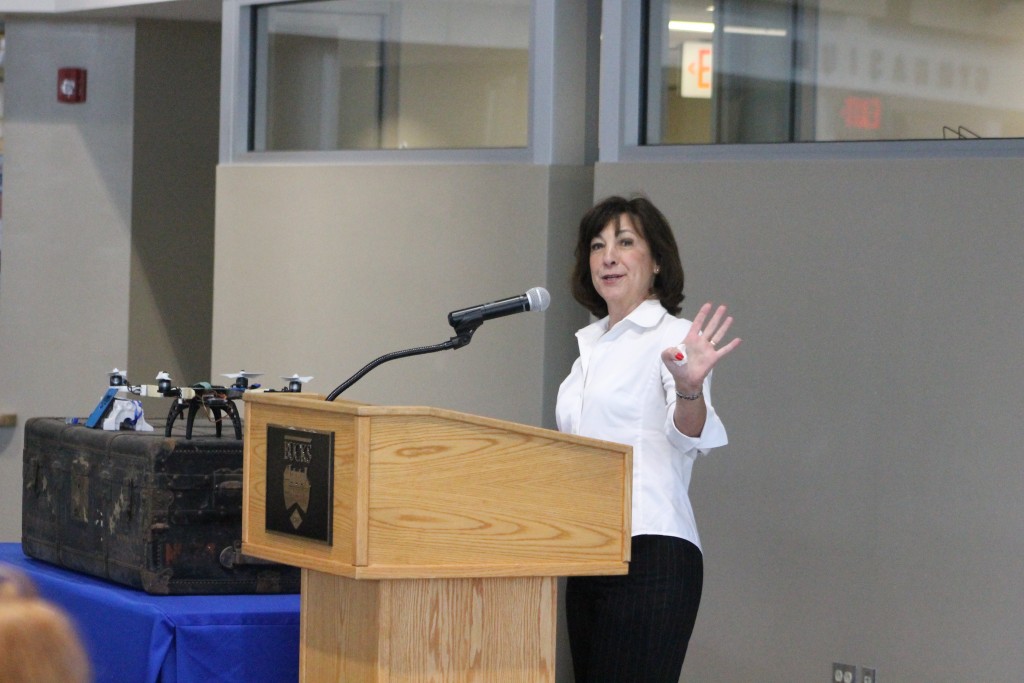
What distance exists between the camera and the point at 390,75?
531 centimetres

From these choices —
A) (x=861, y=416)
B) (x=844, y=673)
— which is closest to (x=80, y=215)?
(x=861, y=416)

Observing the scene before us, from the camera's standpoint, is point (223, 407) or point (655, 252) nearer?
point (655, 252)

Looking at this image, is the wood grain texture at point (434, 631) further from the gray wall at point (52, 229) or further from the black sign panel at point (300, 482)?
the gray wall at point (52, 229)

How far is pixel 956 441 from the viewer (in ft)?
12.3

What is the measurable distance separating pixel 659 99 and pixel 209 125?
9.90 ft

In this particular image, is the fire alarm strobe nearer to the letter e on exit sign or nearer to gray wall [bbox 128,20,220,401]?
gray wall [bbox 128,20,220,401]

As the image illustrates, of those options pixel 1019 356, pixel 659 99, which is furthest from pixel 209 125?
pixel 1019 356

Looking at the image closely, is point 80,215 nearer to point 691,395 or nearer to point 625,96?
point 625,96

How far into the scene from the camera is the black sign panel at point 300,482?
2340 mm

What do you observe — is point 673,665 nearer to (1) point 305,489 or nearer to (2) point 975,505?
(1) point 305,489

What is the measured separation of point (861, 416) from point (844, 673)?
73cm

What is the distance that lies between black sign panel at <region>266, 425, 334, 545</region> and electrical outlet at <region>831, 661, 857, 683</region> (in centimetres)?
210

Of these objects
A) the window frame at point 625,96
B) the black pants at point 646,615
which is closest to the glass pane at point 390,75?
the window frame at point 625,96

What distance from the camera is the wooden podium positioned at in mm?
2299
